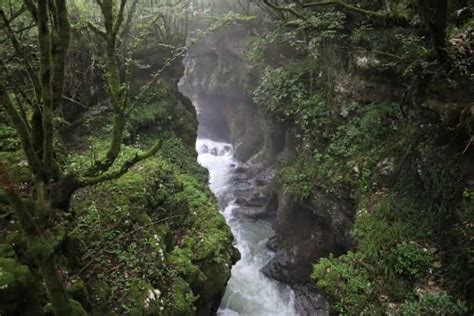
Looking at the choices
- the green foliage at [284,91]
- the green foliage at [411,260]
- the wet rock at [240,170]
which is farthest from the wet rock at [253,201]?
the green foliage at [411,260]

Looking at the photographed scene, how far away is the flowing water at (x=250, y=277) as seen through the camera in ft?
39.1

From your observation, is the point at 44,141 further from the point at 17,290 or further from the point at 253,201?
the point at 253,201

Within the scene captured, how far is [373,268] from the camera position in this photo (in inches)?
297

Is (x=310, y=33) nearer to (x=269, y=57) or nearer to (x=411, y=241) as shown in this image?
(x=269, y=57)

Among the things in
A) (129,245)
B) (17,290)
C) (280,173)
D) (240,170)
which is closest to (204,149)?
(240,170)

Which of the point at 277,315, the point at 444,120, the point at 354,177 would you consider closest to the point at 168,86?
the point at 354,177

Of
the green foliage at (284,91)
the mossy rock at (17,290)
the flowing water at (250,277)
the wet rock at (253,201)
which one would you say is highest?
the green foliage at (284,91)

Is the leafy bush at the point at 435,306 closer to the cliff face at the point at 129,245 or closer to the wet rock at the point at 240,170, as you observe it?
the cliff face at the point at 129,245

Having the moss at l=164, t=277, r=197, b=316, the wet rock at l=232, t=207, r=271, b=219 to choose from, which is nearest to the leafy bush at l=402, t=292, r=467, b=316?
the moss at l=164, t=277, r=197, b=316

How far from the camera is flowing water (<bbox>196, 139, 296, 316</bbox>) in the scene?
11.9 metres

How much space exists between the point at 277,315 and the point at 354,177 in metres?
5.36

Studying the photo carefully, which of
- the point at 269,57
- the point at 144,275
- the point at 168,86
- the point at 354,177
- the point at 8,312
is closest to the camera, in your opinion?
the point at 8,312

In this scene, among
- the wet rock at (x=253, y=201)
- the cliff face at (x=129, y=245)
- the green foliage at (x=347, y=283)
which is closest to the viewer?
the cliff face at (x=129, y=245)

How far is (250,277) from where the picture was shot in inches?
535
